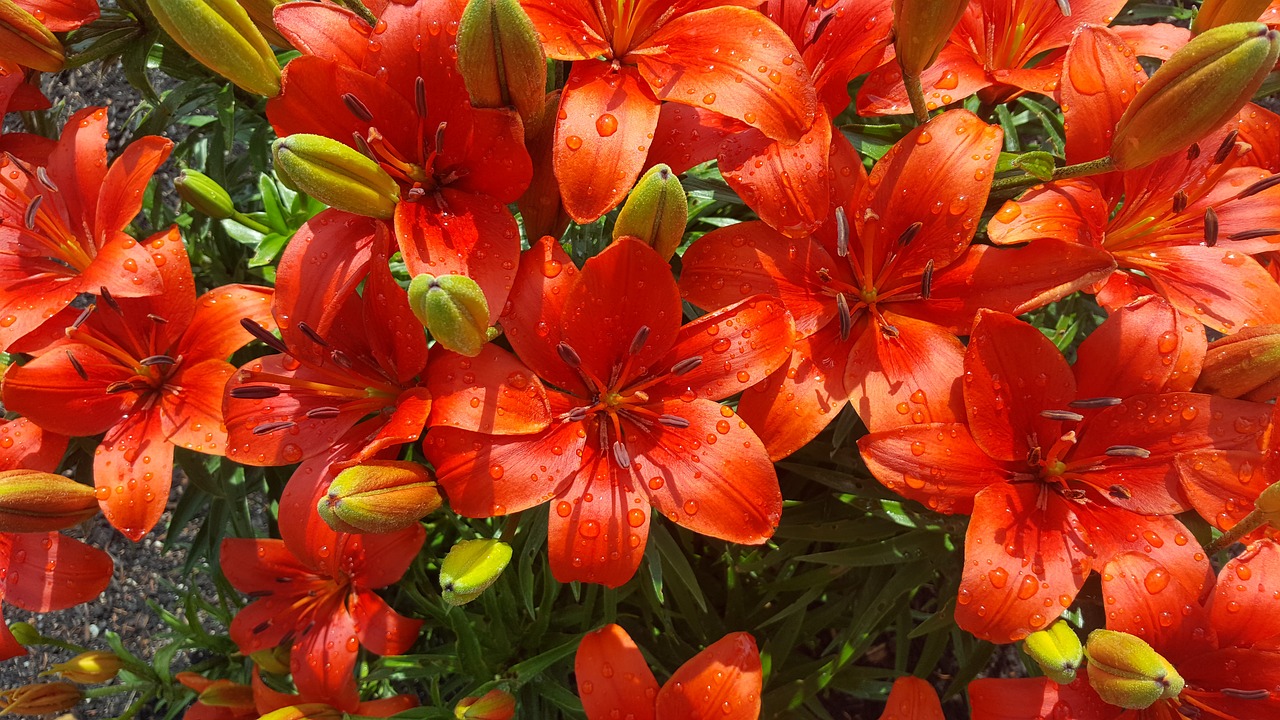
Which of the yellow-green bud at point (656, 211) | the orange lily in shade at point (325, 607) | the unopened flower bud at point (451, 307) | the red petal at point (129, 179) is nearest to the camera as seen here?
the unopened flower bud at point (451, 307)

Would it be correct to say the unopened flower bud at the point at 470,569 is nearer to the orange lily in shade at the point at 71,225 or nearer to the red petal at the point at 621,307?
the red petal at the point at 621,307

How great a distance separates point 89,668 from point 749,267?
1680mm

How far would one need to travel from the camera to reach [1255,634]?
1.34m

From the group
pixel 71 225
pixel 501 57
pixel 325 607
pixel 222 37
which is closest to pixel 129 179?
pixel 71 225

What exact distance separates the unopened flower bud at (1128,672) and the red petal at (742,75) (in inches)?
35.1

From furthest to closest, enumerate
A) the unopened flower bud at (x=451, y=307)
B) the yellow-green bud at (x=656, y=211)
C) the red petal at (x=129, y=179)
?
the red petal at (x=129, y=179), the yellow-green bud at (x=656, y=211), the unopened flower bud at (x=451, y=307)

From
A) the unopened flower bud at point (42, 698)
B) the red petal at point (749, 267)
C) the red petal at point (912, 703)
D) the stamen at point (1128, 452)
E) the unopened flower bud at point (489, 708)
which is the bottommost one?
the unopened flower bud at point (42, 698)

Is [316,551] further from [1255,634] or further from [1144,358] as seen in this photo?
[1255,634]

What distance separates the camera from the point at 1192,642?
4.47 ft

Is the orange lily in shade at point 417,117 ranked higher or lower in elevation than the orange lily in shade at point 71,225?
higher

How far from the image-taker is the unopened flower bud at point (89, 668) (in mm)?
1840

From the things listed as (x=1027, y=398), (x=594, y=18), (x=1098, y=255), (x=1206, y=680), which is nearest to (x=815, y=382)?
(x=1027, y=398)

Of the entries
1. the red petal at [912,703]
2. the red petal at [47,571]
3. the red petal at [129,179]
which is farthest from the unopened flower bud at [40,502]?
the red petal at [912,703]

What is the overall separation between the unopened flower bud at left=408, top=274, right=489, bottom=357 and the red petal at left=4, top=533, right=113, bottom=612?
993 millimetres
